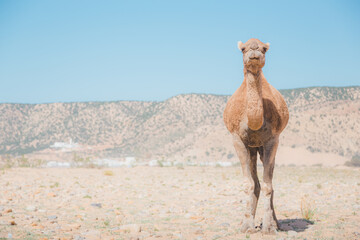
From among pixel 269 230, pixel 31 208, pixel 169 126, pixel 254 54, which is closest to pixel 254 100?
pixel 254 54

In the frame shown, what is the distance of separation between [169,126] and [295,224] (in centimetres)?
6669

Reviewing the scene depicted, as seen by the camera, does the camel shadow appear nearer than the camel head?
No

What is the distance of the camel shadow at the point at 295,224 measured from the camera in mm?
7859

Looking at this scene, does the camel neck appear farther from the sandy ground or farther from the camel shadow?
the camel shadow

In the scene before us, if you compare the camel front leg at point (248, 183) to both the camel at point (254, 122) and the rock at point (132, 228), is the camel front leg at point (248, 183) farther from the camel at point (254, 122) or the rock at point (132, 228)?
the rock at point (132, 228)

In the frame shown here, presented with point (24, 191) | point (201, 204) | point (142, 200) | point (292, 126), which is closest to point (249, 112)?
point (201, 204)

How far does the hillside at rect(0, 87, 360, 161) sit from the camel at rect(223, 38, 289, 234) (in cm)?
4248

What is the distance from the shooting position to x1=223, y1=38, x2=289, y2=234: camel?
21.8 feet

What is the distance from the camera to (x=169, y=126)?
74938 mm

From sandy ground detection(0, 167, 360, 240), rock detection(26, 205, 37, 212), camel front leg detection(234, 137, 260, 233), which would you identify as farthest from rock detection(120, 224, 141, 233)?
rock detection(26, 205, 37, 212)

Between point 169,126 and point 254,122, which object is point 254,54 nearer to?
point 254,122

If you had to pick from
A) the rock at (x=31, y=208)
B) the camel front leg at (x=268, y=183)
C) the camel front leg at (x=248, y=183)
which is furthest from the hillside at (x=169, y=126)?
the camel front leg at (x=268, y=183)

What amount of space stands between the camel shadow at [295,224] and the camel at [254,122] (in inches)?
36.2

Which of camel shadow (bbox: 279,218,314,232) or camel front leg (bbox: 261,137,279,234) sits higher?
camel front leg (bbox: 261,137,279,234)
